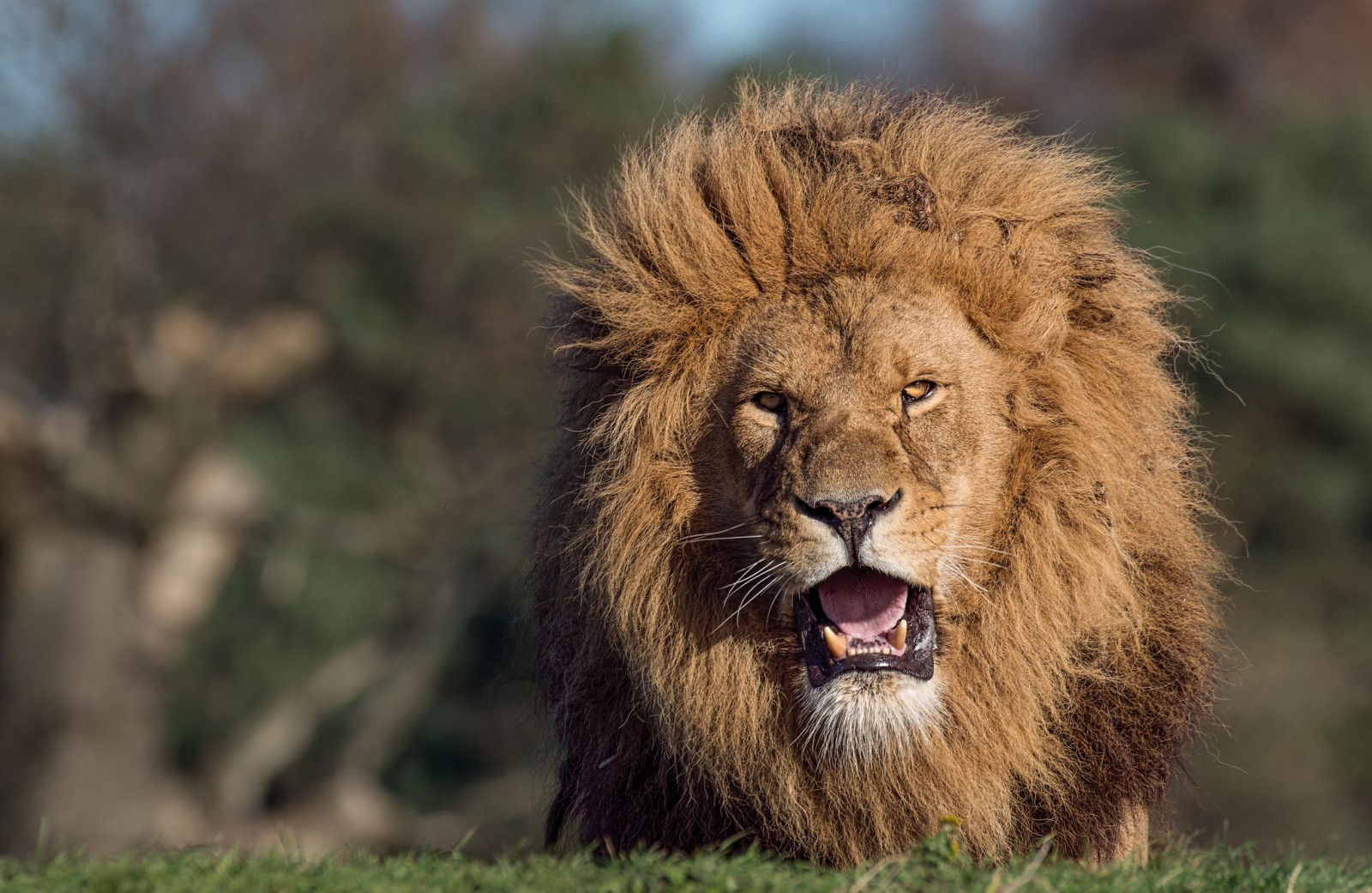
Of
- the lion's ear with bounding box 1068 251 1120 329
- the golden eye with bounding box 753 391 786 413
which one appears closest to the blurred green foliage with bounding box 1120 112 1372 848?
the lion's ear with bounding box 1068 251 1120 329

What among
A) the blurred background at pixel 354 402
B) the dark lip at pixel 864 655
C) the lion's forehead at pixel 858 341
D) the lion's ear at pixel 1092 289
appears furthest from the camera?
the blurred background at pixel 354 402

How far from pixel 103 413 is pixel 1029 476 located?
477 inches

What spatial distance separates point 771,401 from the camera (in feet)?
12.5

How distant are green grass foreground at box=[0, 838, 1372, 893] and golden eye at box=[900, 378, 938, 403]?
0.95 metres

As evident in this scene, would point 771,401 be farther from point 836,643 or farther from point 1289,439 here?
point 1289,439

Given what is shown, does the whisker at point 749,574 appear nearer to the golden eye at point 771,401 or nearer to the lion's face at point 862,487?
the lion's face at point 862,487

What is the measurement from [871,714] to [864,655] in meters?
0.12

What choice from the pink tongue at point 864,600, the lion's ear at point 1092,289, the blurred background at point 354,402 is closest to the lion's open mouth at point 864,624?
the pink tongue at point 864,600

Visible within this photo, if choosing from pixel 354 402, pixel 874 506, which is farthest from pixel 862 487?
pixel 354 402

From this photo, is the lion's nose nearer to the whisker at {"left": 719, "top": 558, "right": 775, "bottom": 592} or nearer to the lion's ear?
the whisker at {"left": 719, "top": 558, "right": 775, "bottom": 592}

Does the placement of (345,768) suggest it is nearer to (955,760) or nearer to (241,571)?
(241,571)

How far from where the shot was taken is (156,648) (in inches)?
596

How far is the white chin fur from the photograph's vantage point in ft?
11.8

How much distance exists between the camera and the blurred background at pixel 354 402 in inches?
571
